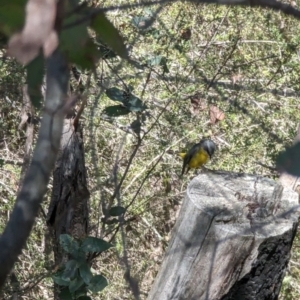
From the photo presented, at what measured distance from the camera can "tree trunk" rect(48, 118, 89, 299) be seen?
2682 mm

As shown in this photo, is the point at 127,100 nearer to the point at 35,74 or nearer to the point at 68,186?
the point at 68,186

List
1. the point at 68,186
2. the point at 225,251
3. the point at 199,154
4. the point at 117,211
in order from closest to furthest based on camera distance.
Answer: the point at 225,251 < the point at 117,211 < the point at 68,186 < the point at 199,154

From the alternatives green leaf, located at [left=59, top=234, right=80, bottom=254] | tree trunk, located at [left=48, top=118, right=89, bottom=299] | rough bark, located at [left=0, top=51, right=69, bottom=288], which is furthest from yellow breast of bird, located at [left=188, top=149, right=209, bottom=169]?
rough bark, located at [left=0, top=51, right=69, bottom=288]

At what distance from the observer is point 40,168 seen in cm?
52

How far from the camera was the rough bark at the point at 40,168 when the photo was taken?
486 millimetres

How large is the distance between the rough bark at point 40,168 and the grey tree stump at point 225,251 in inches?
53.1

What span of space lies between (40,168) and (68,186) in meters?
2.19

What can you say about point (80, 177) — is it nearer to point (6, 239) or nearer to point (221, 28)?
point (6, 239)

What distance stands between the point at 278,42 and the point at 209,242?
3193 mm

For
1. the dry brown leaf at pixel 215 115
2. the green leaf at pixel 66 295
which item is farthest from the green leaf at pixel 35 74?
the dry brown leaf at pixel 215 115

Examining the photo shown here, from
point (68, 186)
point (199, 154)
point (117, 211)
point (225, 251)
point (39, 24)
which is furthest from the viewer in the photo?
point (199, 154)

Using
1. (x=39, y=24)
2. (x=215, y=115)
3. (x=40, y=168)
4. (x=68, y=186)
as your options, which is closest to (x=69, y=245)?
(x=68, y=186)

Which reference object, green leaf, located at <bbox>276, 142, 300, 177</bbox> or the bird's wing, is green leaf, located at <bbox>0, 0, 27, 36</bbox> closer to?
green leaf, located at <bbox>276, 142, 300, 177</bbox>

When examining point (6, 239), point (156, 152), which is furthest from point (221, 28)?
point (6, 239)
